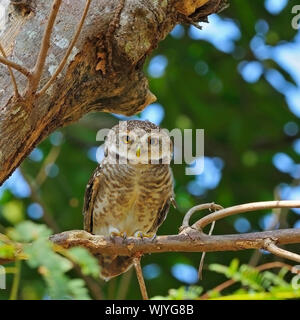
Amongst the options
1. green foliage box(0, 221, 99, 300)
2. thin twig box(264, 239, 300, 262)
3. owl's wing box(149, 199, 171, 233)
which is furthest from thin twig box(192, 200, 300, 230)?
owl's wing box(149, 199, 171, 233)

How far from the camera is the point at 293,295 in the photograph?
5.98ft

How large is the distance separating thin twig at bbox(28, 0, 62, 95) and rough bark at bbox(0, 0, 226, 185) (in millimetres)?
57

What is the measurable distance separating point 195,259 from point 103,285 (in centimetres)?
76

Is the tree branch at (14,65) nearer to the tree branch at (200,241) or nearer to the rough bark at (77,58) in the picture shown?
the rough bark at (77,58)

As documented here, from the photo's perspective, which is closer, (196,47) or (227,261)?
(227,261)

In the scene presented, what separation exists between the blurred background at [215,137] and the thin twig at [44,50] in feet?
8.98

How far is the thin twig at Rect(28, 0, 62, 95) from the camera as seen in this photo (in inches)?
83.2

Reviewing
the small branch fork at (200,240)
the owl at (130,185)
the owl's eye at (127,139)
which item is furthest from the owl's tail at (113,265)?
the small branch fork at (200,240)

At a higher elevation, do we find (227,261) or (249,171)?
(249,171)

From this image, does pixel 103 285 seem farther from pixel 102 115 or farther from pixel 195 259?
pixel 102 115

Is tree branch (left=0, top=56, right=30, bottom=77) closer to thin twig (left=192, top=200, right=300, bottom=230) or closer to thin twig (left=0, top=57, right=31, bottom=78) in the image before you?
thin twig (left=0, top=57, right=31, bottom=78)

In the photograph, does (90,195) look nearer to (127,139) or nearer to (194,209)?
(127,139)

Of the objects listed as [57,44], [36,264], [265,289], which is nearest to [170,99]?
[57,44]

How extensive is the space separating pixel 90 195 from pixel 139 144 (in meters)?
0.52
